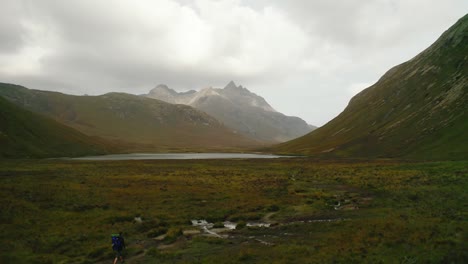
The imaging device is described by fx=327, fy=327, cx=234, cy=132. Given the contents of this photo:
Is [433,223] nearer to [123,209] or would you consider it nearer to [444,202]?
[444,202]

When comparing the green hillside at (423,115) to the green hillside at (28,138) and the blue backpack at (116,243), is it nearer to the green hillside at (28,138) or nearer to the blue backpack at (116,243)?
A: the blue backpack at (116,243)

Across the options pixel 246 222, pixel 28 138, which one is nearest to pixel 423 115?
pixel 246 222

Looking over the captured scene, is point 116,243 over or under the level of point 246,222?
over

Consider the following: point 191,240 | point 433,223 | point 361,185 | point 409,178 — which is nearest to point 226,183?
point 361,185

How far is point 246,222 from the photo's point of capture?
3644 centimetres

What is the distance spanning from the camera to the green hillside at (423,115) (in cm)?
11410

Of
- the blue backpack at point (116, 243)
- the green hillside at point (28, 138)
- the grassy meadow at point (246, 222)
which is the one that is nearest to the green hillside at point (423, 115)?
the grassy meadow at point (246, 222)

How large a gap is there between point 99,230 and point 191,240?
413 inches

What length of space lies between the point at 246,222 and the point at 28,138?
166 m

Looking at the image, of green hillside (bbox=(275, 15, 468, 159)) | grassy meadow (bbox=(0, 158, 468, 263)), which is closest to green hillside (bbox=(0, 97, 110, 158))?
grassy meadow (bbox=(0, 158, 468, 263))

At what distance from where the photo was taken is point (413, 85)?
176 meters

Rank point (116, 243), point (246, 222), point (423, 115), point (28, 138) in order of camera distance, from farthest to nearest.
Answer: point (28, 138), point (423, 115), point (246, 222), point (116, 243)

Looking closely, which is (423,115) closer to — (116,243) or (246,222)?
(246,222)

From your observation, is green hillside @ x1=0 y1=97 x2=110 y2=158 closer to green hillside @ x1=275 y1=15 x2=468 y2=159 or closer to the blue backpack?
the blue backpack
